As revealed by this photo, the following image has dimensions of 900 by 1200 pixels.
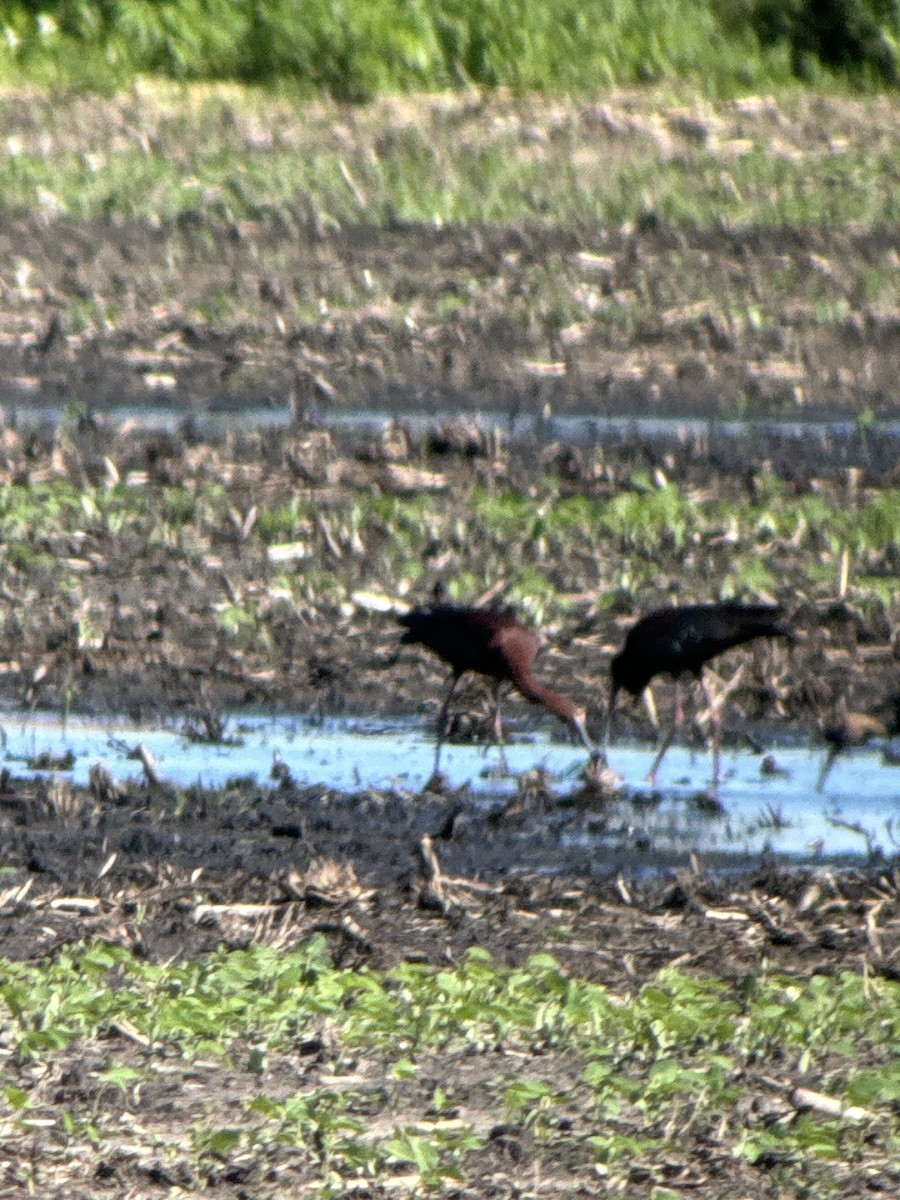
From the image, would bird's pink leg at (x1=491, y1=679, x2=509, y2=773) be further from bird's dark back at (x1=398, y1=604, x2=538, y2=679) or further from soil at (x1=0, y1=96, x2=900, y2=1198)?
soil at (x1=0, y1=96, x2=900, y2=1198)

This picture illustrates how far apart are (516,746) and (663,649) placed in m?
0.59

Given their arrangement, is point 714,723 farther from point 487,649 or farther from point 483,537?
point 483,537

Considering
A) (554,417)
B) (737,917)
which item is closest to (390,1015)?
(737,917)

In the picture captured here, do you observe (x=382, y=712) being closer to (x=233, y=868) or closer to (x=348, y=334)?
(x=233, y=868)

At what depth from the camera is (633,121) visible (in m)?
20.2

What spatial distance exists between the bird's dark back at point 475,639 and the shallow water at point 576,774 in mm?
296

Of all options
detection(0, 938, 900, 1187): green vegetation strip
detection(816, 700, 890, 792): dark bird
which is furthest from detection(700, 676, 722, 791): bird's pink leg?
detection(0, 938, 900, 1187): green vegetation strip

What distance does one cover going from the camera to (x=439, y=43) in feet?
72.1

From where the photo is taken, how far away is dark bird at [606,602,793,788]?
7891mm

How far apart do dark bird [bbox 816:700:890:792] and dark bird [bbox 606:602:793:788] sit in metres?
0.33

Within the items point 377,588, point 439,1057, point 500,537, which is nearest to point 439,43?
point 500,537

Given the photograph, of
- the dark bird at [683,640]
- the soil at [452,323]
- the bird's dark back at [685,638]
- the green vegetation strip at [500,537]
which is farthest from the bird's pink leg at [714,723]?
the soil at [452,323]

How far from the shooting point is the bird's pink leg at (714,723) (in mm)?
7695

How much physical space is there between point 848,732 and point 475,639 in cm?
117
